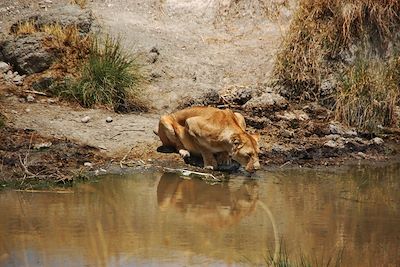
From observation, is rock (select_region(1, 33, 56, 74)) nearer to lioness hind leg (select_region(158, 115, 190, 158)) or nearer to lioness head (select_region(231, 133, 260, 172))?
lioness hind leg (select_region(158, 115, 190, 158))

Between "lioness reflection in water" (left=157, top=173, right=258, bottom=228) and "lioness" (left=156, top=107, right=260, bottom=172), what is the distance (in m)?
0.45

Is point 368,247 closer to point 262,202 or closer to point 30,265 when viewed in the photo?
point 262,202

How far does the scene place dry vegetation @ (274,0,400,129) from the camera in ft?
41.3

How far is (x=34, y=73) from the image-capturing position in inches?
484

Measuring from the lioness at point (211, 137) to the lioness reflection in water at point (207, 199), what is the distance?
45cm

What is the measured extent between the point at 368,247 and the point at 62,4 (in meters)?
9.02

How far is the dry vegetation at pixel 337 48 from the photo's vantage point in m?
12.6

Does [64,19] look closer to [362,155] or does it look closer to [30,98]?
[30,98]

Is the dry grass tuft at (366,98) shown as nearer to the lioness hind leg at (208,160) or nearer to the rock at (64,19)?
the lioness hind leg at (208,160)

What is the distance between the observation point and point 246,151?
951 centimetres

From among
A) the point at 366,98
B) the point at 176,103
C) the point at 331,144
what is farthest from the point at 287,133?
the point at 176,103

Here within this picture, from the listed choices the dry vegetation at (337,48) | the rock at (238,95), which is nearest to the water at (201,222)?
the rock at (238,95)

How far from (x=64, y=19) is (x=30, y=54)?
3.82 ft

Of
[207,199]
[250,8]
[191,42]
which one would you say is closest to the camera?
[207,199]
